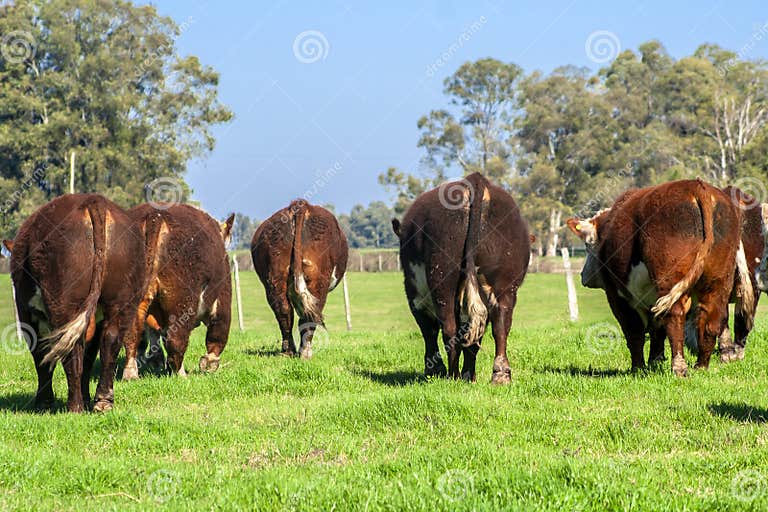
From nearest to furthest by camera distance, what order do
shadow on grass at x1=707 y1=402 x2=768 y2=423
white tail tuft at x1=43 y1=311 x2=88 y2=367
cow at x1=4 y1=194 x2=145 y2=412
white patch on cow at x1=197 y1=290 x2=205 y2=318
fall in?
shadow on grass at x1=707 y1=402 x2=768 y2=423
white tail tuft at x1=43 y1=311 x2=88 y2=367
cow at x1=4 y1=194 x2=145 y2=412
white patch on cow at x1=197 y1=290 x2=205 y2=318

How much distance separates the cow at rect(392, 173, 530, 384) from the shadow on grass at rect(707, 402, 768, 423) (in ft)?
6.79

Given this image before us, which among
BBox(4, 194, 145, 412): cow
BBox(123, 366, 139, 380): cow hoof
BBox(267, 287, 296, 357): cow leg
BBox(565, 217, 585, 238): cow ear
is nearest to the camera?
BBox(4, 194, 145, 412): cow

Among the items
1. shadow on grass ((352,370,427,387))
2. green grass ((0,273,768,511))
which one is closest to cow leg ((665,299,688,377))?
green grass ((0,273,768,511))

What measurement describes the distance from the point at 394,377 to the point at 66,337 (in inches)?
145

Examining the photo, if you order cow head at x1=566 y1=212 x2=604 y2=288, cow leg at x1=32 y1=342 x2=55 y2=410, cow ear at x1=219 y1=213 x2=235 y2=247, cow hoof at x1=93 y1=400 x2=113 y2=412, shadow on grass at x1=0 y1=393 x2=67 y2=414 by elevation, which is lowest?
shadow on grass at x1=0 y1=393 x2=67 y2=414

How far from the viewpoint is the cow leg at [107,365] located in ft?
24.7

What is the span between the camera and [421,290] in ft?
Answer: 28.3

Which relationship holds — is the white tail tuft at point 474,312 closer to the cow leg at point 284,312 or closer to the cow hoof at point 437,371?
the cow hoof at point 437,371

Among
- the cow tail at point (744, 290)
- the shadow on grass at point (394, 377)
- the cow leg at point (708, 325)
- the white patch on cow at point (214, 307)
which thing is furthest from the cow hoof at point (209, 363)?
the cow tail at point (744, 290)

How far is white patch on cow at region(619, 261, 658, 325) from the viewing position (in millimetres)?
8445

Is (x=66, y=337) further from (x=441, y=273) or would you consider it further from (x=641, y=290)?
(x=641, y=290)

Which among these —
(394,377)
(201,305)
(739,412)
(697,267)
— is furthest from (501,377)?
(201,305)

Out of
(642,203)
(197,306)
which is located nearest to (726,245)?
(642,203)

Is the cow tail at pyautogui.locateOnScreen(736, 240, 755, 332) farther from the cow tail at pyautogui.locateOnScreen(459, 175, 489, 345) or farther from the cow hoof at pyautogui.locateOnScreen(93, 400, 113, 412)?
the cow hoof at pyautogui.locateOnScreen(93, 400, 113, 412)
